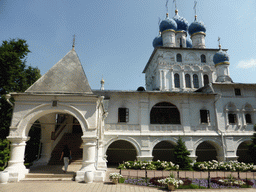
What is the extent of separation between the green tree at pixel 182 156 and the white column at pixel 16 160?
33.4 feet

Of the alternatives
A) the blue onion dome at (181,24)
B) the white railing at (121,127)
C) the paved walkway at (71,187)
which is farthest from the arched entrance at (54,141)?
the blue onion dome at (181,24)

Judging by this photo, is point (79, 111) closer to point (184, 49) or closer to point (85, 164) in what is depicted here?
point (85, 164)

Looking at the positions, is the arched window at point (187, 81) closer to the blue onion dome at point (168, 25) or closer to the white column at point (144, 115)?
the blue onion dome at point (168, 25)

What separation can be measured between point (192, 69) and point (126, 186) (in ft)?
58.1

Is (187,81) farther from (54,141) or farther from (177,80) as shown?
(54,141)

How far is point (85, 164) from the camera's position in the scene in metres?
8.75

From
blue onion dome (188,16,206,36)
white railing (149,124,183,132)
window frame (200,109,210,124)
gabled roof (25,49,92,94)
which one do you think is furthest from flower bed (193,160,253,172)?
blue onion dome (188,16,206,36)

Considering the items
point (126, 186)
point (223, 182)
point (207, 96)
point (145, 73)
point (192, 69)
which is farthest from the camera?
point (145, 73)

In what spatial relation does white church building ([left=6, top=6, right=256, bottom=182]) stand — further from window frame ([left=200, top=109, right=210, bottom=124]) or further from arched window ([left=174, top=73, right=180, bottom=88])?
arched window ([left=174, top=73, right=180, bottom=88])

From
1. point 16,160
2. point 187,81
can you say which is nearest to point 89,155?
point 16,160

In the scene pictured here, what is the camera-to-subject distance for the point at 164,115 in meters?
17.7

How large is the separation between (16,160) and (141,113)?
972 centimetres

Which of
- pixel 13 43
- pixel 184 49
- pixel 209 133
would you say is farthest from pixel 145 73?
pixel 13 43

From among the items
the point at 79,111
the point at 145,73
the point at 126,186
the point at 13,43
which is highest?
the point at 145,73
